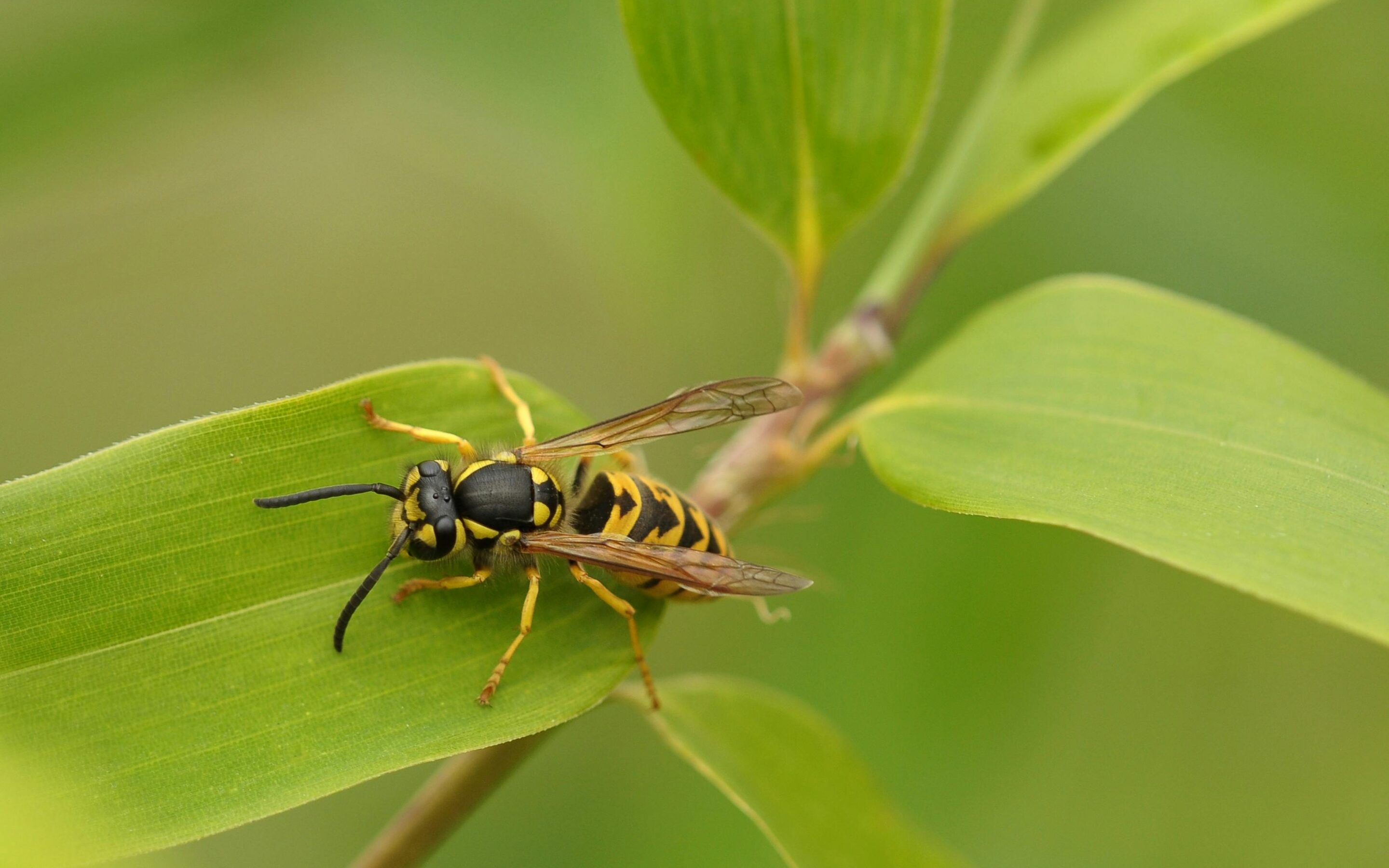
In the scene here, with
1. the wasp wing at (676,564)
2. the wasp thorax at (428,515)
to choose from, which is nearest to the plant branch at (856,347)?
the wasp wing at (676,564)

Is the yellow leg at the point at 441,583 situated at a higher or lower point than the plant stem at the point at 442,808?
higher

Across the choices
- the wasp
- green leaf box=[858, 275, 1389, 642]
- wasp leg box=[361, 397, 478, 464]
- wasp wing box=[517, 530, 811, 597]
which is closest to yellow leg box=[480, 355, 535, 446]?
the wasp

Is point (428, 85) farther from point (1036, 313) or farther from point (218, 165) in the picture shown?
point (1036, 313)

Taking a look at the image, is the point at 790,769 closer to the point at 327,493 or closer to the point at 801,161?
the point at 327,493

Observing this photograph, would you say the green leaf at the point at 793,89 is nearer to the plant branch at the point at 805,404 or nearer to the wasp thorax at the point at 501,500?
the plant branch at the point at 805,404

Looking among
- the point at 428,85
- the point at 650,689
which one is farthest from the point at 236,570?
the point at 428,85

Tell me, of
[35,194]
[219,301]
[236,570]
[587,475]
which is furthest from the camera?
[219,301]

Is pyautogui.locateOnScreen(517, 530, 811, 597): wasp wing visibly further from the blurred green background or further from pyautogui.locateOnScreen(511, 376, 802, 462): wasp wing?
the blurred green background
